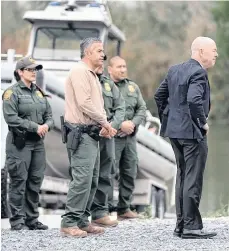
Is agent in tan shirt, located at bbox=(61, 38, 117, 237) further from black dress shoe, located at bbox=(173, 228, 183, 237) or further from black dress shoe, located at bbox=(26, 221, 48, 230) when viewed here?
black dress shoe, located at bbox=(26, 221, 48, 230)

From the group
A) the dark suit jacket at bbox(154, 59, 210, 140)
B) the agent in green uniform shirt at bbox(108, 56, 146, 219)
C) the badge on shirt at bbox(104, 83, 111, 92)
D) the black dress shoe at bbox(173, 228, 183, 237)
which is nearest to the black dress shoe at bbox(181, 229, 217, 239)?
the black dress shoe at bbox(173, 228, 183, 237)

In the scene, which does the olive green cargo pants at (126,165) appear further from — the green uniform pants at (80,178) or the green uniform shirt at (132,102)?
the green uniform pants at (80,178)

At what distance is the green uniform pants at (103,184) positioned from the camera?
703cm

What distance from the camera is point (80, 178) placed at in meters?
6.42

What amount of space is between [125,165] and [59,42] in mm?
4297

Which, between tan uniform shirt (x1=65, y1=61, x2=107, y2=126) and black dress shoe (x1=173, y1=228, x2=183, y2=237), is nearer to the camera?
tan uniform shirt (x1=65, y1=61, x2=107, y2=126)

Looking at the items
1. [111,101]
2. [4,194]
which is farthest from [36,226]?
[4,194]

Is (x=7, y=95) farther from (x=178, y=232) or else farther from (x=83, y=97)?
(x=178, y=232)

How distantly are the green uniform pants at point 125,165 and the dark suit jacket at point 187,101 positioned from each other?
64.6 inches

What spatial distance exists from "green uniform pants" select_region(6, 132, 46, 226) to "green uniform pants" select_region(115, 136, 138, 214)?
39.1 inches

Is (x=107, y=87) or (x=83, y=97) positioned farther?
(x=107, y=87)

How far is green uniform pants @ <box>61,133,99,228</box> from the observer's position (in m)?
6.42

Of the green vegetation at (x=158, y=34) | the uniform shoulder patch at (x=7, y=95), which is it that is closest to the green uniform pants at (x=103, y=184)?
the uniform shoulder patch at (x=7, y=95)

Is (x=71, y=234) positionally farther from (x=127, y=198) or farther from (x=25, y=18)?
(x=25, y=18)
